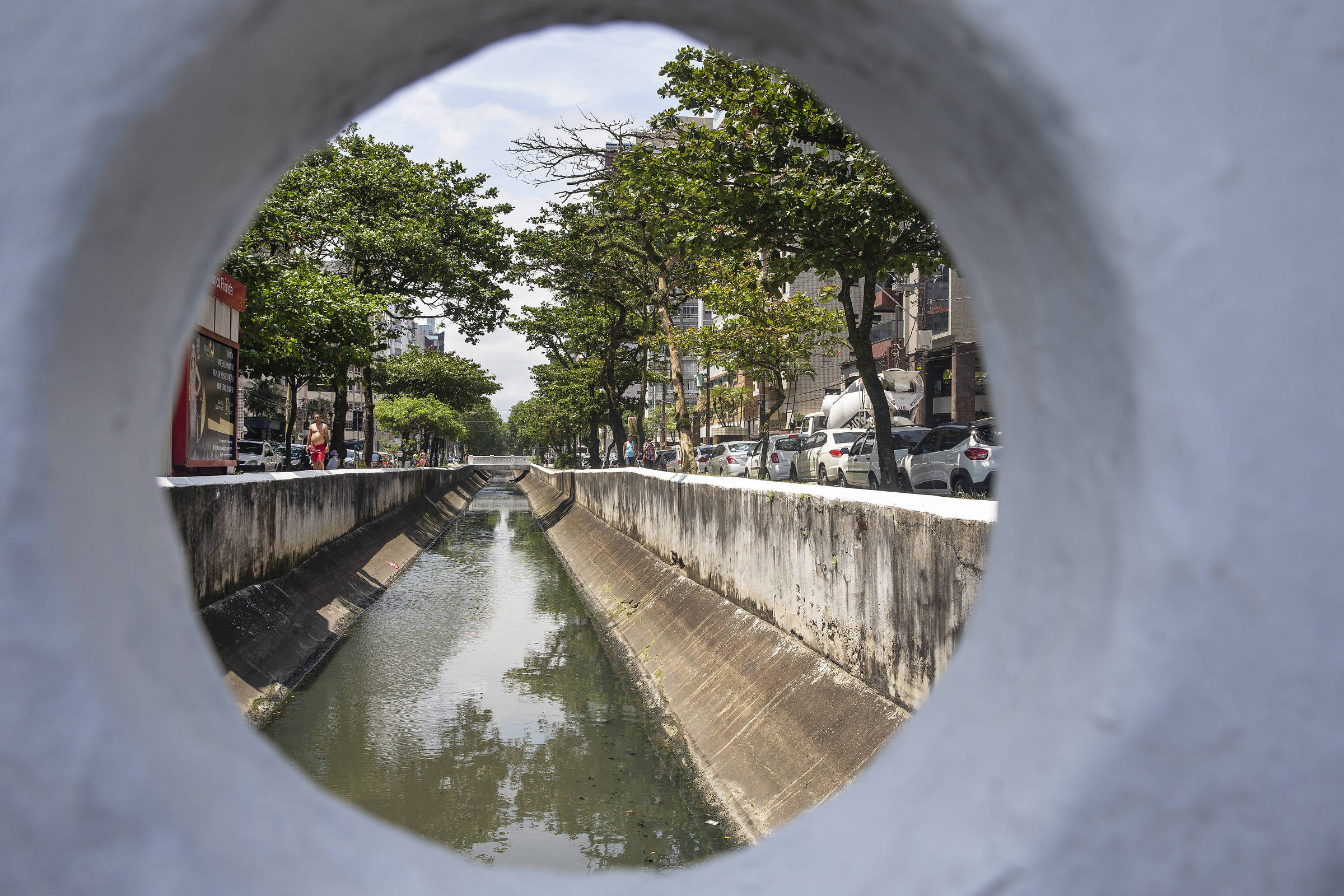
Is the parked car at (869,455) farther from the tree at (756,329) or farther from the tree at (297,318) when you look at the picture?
the tree at (297,318)

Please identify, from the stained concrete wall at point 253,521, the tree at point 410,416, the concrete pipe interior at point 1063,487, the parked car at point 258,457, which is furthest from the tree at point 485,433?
the concrete pipe interior at point 1063,487

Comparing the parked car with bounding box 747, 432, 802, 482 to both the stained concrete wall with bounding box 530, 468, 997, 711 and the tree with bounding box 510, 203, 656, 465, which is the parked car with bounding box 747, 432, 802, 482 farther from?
the stained concrete wall with bounding box 530, 468, 997, 711

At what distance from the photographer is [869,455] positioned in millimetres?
17500

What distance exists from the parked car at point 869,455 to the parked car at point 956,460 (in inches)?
65.4

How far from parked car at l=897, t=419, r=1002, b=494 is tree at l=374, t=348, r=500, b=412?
31.6 metres

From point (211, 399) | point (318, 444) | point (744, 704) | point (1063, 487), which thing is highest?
point (211, 399)

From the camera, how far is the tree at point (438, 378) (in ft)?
142

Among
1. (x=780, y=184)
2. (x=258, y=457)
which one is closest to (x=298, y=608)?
(x=780, y=184)

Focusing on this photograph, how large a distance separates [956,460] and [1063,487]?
13.3m

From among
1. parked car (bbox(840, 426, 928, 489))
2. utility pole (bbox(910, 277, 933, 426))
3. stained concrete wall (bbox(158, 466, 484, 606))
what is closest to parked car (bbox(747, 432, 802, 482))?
parked car (bbox(840, 426, 928, 489))

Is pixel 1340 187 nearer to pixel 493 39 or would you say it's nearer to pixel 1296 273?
pixel 1296 273

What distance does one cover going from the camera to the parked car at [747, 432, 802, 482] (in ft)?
74.1

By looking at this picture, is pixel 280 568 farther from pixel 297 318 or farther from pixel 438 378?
pixel 438 378

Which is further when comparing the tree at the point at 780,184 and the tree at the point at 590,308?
the tree at the point at 590,308
